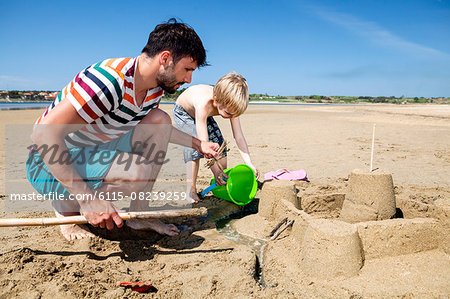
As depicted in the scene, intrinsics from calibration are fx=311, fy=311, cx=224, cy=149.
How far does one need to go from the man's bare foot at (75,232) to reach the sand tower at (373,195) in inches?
88.4

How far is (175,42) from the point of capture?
221 cm

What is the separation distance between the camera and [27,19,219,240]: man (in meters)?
1.90

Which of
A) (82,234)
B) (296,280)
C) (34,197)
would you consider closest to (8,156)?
(34,197)

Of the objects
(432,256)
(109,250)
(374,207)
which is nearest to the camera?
(432,256)

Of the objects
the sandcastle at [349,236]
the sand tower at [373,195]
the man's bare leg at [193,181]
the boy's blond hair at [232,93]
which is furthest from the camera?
the man's bare leg at [193,181]

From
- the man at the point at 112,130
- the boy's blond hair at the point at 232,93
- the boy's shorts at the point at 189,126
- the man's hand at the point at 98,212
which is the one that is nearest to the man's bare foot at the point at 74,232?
the man at the point at 112,130

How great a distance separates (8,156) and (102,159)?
491 centimetres

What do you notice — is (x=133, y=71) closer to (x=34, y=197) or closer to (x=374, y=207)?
(x=374, y=207)

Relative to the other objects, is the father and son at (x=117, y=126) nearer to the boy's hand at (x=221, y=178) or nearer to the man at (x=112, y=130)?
the man at (x=112, y=130)

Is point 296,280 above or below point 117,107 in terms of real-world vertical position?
below

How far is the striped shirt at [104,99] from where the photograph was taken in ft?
6.40

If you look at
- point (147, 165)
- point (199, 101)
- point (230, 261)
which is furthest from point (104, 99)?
point (199, 101)

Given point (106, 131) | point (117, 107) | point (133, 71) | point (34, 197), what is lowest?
point (34, 197)

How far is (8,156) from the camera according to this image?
610 centimetres
